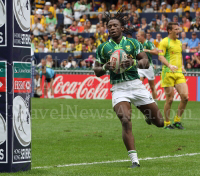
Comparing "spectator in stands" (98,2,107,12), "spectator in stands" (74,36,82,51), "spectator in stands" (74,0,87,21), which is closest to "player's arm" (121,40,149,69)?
"spectator in stands" (74,36,82,51)

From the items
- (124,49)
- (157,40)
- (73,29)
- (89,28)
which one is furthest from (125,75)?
(73,29)

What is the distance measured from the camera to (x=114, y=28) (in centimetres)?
775

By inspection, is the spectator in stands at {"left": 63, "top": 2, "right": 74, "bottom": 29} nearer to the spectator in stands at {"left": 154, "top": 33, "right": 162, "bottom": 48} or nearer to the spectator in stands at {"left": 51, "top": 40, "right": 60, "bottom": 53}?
the spectator in stands at {"left": 51, "top": 40, "right": 60, "bottom": 53}

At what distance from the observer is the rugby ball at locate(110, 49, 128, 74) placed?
7.34 metres

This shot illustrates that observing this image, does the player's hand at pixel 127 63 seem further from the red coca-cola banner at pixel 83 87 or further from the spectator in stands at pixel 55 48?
the spectator in stands at pixel 55 48

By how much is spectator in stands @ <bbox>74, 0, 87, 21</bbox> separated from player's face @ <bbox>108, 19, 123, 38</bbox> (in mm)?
22129

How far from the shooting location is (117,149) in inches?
362

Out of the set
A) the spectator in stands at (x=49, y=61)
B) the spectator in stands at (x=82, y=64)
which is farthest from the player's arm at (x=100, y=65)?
the spectator in stands at (x=49, y=61)

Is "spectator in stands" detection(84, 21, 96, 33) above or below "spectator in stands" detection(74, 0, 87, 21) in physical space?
below

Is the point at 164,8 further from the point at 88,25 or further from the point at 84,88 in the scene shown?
the point at 84,88

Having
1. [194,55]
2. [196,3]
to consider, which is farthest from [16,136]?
[196,3]

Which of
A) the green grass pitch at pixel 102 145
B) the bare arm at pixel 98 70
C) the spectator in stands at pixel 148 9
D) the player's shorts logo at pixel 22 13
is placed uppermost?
the spectator in stands at pixel 148 9

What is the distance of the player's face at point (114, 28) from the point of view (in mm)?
7715

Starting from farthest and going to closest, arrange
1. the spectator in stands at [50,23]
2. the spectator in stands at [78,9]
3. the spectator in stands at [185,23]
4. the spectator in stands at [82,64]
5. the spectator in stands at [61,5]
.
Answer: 1. the spectator in stands at [61,5]
2. the spectator in stands at [78,9]
3. the spectator in stands at [50,23]
4. the spectator in stands at [185,23]
5. the spectator in stands at [82,64]
